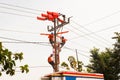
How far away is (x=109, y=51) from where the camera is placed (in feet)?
129

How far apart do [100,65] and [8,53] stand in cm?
3008

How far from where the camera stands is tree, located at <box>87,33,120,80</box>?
37.6 m

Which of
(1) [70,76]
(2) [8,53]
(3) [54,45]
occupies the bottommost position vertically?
(1) [70,76]

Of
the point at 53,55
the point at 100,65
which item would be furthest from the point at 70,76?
the point at 100,65

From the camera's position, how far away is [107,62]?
126 feet

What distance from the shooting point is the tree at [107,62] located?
3762 centimetres

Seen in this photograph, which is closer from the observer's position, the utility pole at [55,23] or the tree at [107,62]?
the utility pole at [55,23]

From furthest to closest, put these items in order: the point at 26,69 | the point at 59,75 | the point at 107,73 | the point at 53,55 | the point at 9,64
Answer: the point at 107,73
the point at 53,55
the point at 59,75
the point at 26,69
the point at 9,64

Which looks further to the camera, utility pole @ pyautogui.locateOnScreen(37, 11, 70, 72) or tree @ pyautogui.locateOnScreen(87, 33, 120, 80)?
tree @ pyautogui.locateOnScreen(87, 33, 120, 80)

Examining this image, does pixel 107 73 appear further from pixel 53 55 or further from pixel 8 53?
pixel 8 53

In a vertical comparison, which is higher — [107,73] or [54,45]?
[54,45]

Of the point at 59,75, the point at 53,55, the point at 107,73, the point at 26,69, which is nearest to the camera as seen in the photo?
the point at 26,69

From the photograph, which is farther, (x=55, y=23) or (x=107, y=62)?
(x=107, y=62)

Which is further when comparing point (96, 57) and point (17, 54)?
point (96, 57)
